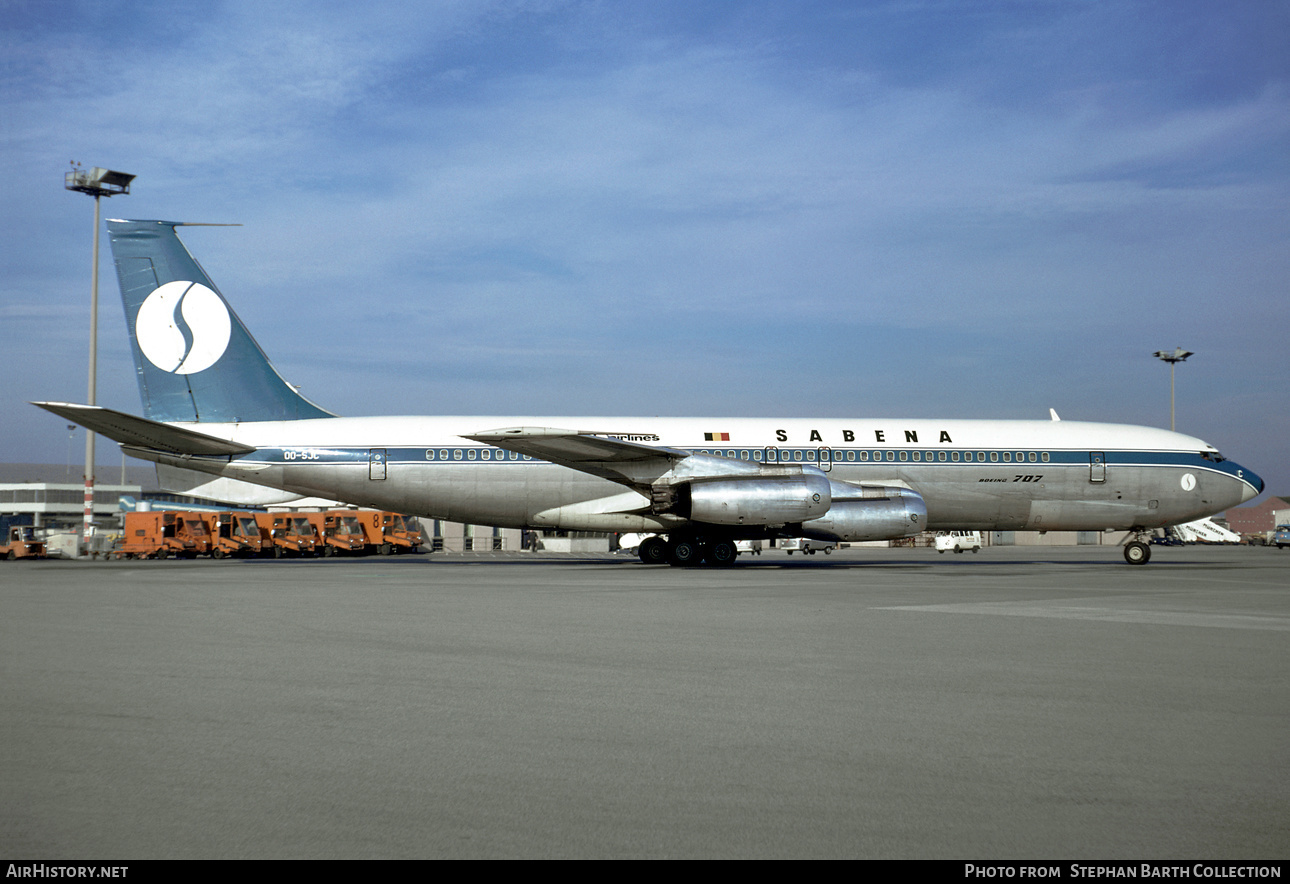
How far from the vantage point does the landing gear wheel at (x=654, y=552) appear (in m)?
27.3

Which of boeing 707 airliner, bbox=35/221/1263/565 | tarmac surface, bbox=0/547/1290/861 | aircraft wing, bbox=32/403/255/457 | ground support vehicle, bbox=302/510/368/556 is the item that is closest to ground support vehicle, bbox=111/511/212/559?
ground support vehicle, bbox=302/510/368/556

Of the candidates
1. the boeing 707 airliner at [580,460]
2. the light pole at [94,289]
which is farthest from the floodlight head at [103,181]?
the boeing 707 airliner at [580,460]

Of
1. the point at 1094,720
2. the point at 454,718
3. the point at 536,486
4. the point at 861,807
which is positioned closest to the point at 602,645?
the point at 454,718

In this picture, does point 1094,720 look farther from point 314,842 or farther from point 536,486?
point 536,486

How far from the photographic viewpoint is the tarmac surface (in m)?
3.93

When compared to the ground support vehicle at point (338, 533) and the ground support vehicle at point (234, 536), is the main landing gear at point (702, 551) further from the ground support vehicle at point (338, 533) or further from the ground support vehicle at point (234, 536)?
the ground support vehicle at point (234, 536)

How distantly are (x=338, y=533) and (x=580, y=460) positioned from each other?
863 inches

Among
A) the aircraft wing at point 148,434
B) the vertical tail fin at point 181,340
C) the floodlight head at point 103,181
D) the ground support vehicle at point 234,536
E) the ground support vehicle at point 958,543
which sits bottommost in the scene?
the ground support vehicle at point 958,543

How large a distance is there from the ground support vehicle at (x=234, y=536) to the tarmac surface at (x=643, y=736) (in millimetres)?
30255

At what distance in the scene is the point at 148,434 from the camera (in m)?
23.8

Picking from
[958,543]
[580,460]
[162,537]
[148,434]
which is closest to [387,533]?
[162,537]

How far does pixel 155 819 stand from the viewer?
4043mm

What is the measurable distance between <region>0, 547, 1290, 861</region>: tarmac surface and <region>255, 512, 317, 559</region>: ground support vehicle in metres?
30.6
